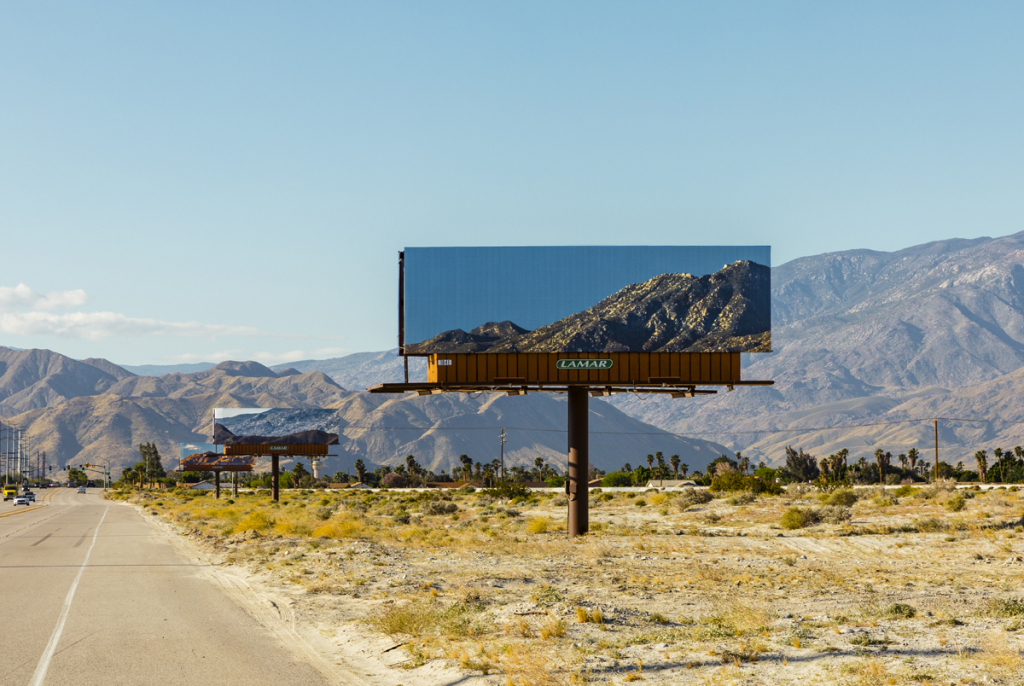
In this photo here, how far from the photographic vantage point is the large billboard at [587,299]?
103 ft

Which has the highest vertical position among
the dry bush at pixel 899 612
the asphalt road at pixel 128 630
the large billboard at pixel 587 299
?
the large billboard at pixel 587 299

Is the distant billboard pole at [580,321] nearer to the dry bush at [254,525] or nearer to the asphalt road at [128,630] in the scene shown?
the dry bush at [254,525]

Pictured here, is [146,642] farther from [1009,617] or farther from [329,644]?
[1009,617]

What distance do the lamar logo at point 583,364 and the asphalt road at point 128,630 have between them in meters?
14.0

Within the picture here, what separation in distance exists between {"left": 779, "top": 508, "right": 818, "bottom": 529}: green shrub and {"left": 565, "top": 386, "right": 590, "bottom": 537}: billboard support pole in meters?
7.81

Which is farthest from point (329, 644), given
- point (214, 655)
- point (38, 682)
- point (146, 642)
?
point (38, 682)

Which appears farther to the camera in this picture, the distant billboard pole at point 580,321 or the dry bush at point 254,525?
the dry bush at point 254,525

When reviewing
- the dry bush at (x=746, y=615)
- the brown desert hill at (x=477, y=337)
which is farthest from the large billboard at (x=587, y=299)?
the dry bush at (x=746, y=615)

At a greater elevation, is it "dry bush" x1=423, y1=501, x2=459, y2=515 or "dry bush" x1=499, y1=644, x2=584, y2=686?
"dry bush" x1=499, y1=644, x2=584, y2=686

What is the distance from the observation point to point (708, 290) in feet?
106

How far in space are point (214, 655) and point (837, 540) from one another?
21597 mm

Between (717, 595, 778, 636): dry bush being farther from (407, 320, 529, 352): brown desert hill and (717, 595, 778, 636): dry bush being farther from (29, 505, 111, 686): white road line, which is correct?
(407, 320, 529, 352): brown desert hill

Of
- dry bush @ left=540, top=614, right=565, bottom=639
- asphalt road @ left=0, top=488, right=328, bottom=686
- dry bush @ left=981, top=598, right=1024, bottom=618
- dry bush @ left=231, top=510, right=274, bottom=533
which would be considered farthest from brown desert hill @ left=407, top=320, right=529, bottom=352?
dry bush @ left=981, top=598, right=1024, bottom=618

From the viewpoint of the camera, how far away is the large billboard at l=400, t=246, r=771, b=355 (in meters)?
31.4
